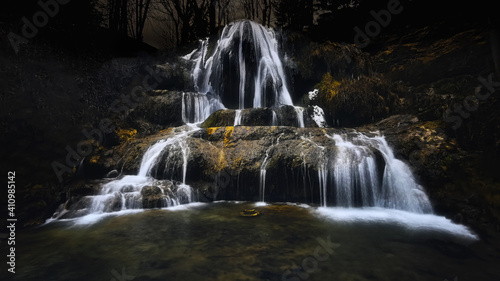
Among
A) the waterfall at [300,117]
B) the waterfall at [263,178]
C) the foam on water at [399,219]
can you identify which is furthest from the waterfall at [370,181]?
the waterfall at [300,117]

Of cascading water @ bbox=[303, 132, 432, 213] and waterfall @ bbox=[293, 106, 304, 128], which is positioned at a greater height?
waterfall @ bbox=[293, 106, 304, 128]

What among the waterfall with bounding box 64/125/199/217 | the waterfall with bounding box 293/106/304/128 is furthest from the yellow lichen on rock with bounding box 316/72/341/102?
the waterfall with bounding box 64/125/199/217

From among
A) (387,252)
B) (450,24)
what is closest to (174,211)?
(387,252)

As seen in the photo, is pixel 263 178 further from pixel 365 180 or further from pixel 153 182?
pixel 153 182

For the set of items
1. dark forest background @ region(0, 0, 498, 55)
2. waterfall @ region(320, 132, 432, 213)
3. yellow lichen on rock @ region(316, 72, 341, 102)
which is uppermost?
dark forest background @ region(0, 0, 498, 55)

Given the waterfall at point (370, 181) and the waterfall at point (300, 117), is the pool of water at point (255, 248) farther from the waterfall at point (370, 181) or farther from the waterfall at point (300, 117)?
the waterfall at point (300, 117)

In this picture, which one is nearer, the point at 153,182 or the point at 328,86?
the point at 153,182

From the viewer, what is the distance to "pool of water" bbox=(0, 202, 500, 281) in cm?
347

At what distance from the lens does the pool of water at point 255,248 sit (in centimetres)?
347

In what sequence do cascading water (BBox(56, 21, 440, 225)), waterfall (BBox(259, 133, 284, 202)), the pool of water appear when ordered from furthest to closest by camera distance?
waterfall (BBox(259, 133, 284, 202)), cascading water (BBox(56, 21, 440, 225)), the pool of water

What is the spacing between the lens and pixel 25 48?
9.70 meters

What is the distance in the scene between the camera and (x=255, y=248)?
13.9 feet

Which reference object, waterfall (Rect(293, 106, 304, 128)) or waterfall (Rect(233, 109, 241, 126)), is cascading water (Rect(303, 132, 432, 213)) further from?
waterfall (Rect(233, 109, 241, 126))

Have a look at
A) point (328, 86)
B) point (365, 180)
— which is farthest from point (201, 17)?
point (365, 180)
